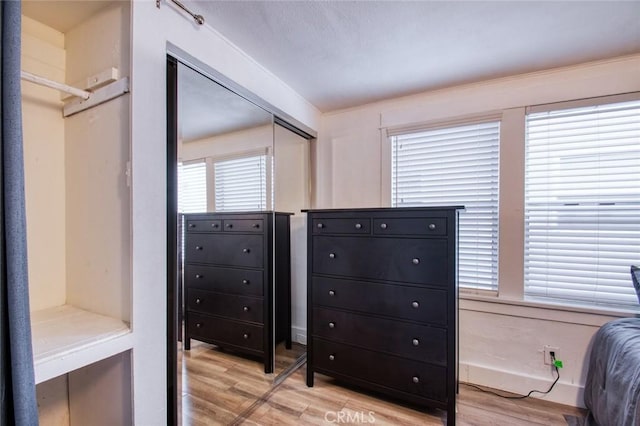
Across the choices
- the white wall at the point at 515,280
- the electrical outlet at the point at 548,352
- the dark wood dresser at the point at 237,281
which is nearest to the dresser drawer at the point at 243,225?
the dark wood dresser at the point at 237,281

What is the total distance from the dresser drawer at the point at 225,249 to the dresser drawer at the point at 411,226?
859mm

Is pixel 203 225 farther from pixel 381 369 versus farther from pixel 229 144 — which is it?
pixel 381 369

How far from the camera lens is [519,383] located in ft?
6.71

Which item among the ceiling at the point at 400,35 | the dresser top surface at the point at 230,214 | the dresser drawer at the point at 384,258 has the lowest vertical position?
the dresser drawer at the point at 384,258

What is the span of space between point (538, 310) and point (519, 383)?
547 mm

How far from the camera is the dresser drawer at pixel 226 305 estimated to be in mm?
1567

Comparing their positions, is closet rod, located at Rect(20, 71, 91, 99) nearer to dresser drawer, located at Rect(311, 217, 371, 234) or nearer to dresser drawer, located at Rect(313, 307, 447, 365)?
dresser drawer, located at Rect(311, 217, 371, 234)

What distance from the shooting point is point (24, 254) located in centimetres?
76

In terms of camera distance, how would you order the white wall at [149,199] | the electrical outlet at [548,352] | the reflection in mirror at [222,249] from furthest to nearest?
the electrical outlet at [548,352] → the reflection in mirror at [222,249] → the white wall at [149,199]

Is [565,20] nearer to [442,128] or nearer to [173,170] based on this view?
[442,128]

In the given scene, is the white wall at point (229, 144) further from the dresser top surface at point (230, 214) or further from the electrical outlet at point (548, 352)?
the electrical outlet at point (548, 352)

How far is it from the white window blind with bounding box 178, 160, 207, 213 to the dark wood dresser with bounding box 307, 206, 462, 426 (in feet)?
2.65

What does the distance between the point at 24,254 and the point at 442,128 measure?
2520mm

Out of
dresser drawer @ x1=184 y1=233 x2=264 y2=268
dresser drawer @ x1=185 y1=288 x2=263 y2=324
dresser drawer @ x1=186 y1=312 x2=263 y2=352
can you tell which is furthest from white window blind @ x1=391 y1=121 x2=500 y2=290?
dresser drawer @ x1=186 y1=312 x2=263 y2=352
